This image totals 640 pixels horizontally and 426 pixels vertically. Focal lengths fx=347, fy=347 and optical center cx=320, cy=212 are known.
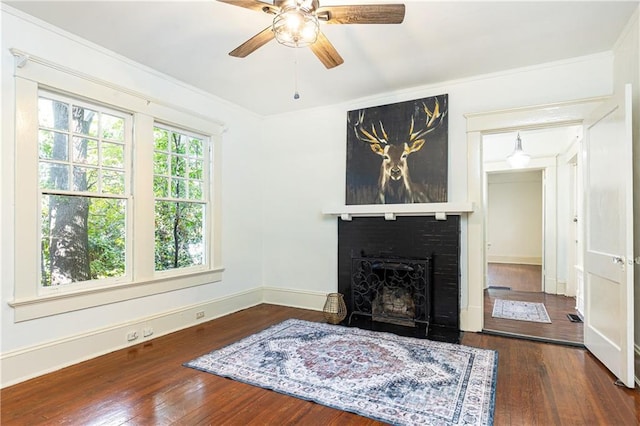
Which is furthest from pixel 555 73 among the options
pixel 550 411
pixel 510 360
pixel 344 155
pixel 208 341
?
pixel 208 341

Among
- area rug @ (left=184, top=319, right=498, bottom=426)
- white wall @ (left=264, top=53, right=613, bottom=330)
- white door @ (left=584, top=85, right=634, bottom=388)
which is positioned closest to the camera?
area rug @ (left=184, top=319, right=498, bottom=426)

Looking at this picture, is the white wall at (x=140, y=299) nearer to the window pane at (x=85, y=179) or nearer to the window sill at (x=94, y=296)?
the window sill at (x=94, y=296)

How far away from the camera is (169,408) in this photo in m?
2.23

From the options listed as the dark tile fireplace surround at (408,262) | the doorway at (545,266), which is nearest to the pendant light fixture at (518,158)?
the doorway at (545,266)

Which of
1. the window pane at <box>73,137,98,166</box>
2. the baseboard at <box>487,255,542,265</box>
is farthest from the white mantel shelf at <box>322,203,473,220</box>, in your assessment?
the baseboard at <box>487,255,542,265</box>

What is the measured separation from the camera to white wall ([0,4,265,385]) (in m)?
2.58

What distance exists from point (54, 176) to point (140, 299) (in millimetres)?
1376

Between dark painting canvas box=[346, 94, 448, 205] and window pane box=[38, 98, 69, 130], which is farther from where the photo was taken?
dark painting canvas box=[346, 94, 448, 205]

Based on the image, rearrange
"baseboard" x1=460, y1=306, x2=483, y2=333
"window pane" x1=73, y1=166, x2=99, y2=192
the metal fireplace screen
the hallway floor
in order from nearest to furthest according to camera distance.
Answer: "window pane" x1=73, y1=166, x2=99, y2=192, the hallway floor, "baseboard" x1=460, y1=306, x2=483, y2=333, the metal fireplace screen

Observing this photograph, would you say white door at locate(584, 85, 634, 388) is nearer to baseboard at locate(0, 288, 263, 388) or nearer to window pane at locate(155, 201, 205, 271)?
baseboard at locate(0, 288, 263, 388)

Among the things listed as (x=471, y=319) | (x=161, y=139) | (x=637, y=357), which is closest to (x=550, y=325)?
(x=471, y=319)

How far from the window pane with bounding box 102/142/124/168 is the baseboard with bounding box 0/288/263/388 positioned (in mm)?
1534

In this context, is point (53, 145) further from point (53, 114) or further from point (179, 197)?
point (179, 197)

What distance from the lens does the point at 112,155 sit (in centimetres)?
333
